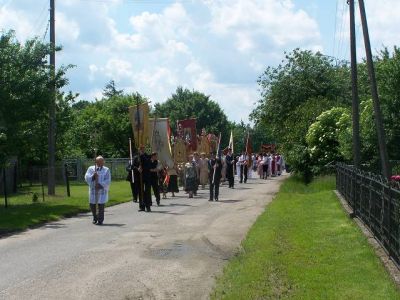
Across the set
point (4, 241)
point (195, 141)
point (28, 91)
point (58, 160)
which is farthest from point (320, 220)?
point (58, 160)

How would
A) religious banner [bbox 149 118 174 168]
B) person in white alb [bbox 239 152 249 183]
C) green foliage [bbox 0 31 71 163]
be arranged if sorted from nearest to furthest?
green foliage [bbox 0 31 71 163], religious banner [bbox 149 118 174 168], person in white alb [bbox 239 152 249 183]

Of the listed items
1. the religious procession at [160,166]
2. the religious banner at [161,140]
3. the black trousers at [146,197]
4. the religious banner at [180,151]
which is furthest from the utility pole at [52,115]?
the religious banner at [180,151]

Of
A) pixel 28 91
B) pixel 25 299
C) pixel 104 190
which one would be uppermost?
pixel 28 91

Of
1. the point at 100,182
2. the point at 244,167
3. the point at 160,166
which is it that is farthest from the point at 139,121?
the point at 244,167

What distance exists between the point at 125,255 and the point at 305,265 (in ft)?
10.9

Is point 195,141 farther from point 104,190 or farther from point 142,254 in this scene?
point 142,254

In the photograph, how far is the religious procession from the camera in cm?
1838

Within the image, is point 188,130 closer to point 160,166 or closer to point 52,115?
point 160,166

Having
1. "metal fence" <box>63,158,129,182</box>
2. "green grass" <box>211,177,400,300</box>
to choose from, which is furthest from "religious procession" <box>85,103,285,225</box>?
"metal fence" <box>63,158,129,182</box>

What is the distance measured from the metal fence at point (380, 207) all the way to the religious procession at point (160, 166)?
610 centimetres

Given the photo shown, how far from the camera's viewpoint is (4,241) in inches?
577

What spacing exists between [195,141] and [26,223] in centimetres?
1907

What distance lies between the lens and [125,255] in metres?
12.0

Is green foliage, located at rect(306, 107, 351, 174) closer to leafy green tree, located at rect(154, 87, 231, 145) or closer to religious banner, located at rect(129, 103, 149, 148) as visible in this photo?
religious banner, located at rect(129, 103, 149, 148)
